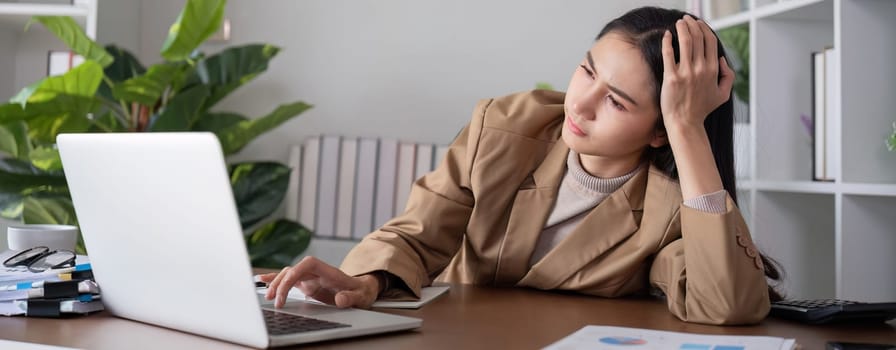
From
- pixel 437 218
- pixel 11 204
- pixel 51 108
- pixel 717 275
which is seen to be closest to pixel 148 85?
pixel 51 108

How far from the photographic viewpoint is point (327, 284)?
1.11 m

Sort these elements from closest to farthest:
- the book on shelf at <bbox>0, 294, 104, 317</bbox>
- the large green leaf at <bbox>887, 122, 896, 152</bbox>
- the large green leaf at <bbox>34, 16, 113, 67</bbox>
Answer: the book on shelf at <bbox>0, 294, 104, 317</bbox> → the large green leaf at <bbox>887, 122, 896, 152</bbox> → the large green leaf at <bbox>34, 16, 113, 67</bbox>

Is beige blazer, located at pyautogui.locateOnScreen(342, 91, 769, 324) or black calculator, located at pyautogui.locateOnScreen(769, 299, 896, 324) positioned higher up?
beige blazer, located at pyautogui.locateOnScreen(342, 91, 769, 324)

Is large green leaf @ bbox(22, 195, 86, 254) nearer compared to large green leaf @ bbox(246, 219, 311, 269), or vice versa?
large green leaf @ bbox(22, 195, 86, 254)

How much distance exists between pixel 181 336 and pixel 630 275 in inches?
25.7

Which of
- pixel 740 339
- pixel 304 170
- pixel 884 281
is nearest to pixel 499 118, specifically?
pixel 740 339

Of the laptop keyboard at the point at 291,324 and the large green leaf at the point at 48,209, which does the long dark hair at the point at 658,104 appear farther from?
the large green leaf at the point at 48,209

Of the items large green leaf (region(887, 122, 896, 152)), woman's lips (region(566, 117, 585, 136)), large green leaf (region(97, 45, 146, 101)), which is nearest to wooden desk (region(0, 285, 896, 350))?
woman's lips (region(566, 117, 585, 136))

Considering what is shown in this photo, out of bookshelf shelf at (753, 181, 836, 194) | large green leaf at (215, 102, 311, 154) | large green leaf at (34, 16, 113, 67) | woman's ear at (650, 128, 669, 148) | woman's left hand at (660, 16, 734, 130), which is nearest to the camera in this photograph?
woman's left hand at (660, 16, 734, 130)

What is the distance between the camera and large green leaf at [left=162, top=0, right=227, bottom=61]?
267 centimetres

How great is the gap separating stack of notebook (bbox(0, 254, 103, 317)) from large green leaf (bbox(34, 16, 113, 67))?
1.71m

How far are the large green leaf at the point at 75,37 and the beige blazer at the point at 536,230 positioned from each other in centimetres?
157

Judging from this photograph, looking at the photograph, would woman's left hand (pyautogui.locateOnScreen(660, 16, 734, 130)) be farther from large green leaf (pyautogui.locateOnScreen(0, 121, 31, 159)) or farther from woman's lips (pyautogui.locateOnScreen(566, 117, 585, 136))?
large green leaf (pyautogui.locateOnScreen(0, 121, 31, 159))

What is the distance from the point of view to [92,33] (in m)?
2.96
